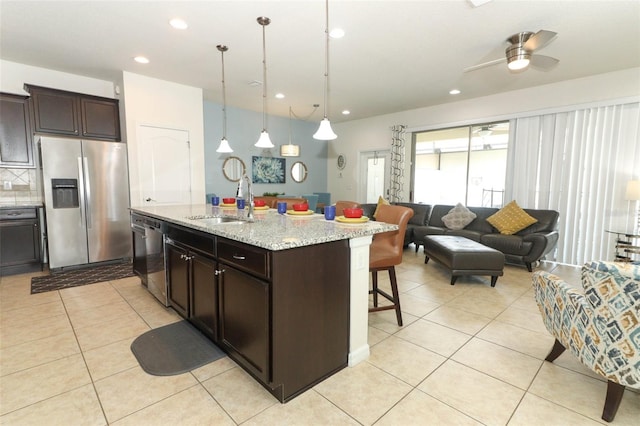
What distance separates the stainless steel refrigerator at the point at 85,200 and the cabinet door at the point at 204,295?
114 inches

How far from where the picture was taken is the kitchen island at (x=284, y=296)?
160 centimetres

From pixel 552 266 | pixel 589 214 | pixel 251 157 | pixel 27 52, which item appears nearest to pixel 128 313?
pixel 27 52

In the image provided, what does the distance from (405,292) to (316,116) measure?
5268 millimetres

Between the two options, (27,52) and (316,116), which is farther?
(316,116)

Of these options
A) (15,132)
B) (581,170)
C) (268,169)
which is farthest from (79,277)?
(581,170)

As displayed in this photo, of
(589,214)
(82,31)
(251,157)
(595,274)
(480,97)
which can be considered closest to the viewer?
(595,274)

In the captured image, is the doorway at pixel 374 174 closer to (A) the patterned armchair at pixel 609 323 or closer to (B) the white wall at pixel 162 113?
(B) the white wall at pixel 162 113

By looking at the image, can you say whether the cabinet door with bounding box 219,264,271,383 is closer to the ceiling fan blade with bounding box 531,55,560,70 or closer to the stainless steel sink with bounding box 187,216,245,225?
the stainless steel sink with bounding box 187,216,245,225

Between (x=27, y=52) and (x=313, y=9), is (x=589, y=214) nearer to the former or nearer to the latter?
(x=313, y=9)

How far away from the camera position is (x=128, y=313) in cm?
283

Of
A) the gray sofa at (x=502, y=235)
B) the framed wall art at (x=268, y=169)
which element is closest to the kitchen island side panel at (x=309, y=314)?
the gray sofa at (x=502, y=235)

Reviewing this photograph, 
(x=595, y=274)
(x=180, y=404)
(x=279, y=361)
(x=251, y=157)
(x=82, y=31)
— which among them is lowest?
(x=180, y=404)

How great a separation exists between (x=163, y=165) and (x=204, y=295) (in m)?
3.30

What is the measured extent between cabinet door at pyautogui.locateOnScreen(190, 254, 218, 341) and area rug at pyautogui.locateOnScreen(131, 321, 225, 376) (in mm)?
110
